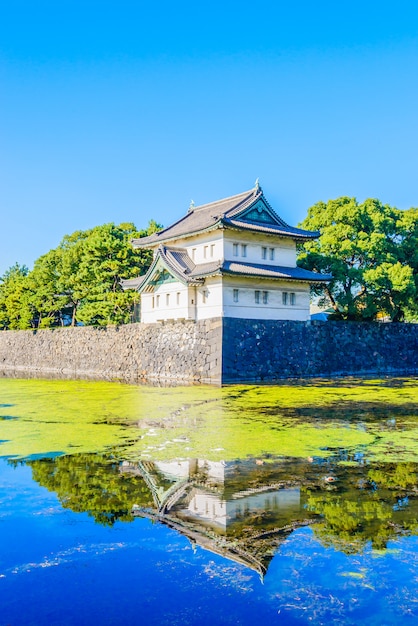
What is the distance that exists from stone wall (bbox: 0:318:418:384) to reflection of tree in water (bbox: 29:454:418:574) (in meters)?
13.7

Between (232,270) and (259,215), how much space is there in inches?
163

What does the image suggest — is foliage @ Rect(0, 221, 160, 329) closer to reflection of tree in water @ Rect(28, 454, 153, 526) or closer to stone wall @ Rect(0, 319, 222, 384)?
stone wall @ Rect(0, 319, 222, 384)

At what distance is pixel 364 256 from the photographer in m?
26.7

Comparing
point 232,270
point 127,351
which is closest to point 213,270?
point 232,270

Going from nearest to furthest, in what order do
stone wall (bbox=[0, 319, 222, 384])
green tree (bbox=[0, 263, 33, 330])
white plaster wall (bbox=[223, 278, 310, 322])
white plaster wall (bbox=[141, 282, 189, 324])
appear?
stone wall (bbox=[0, 319, 222, 384]), white plaster wall (bbox=[223, 278, 310, 322]), white plaster wall (bbox=[141, 282, 189, 324]), green tree (bbox=[0, 263, 33, 330])

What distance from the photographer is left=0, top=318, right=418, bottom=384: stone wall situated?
21000 mm

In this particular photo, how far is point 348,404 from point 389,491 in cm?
756

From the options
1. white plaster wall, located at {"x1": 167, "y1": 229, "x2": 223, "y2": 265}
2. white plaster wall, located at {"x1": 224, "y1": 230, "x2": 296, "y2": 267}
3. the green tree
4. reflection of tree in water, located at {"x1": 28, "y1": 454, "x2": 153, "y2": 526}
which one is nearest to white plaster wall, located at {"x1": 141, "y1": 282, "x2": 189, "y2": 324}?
white plaster wall, located at {"x1": 167, "y1": 229, "x2": 223, "y2": 265}

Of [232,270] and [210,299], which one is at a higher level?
[232,270]

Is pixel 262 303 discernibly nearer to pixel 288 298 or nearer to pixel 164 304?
pixel 288 298

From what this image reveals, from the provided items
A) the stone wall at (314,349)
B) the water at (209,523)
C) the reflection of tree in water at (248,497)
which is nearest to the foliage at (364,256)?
the stone wall at (314,349)

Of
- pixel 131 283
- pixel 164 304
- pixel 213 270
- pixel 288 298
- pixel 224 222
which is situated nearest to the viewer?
pixel 213 270

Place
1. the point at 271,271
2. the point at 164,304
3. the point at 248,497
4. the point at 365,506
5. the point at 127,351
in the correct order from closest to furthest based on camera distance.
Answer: the point at 365,506
the point at 248,497
the point at 271,271
the point at 164,304
the point at 127,351

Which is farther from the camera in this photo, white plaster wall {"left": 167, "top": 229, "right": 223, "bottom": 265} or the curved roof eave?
white plaster wall {"left": 167, "top": 229, "right": 223, "bottom": 265}
